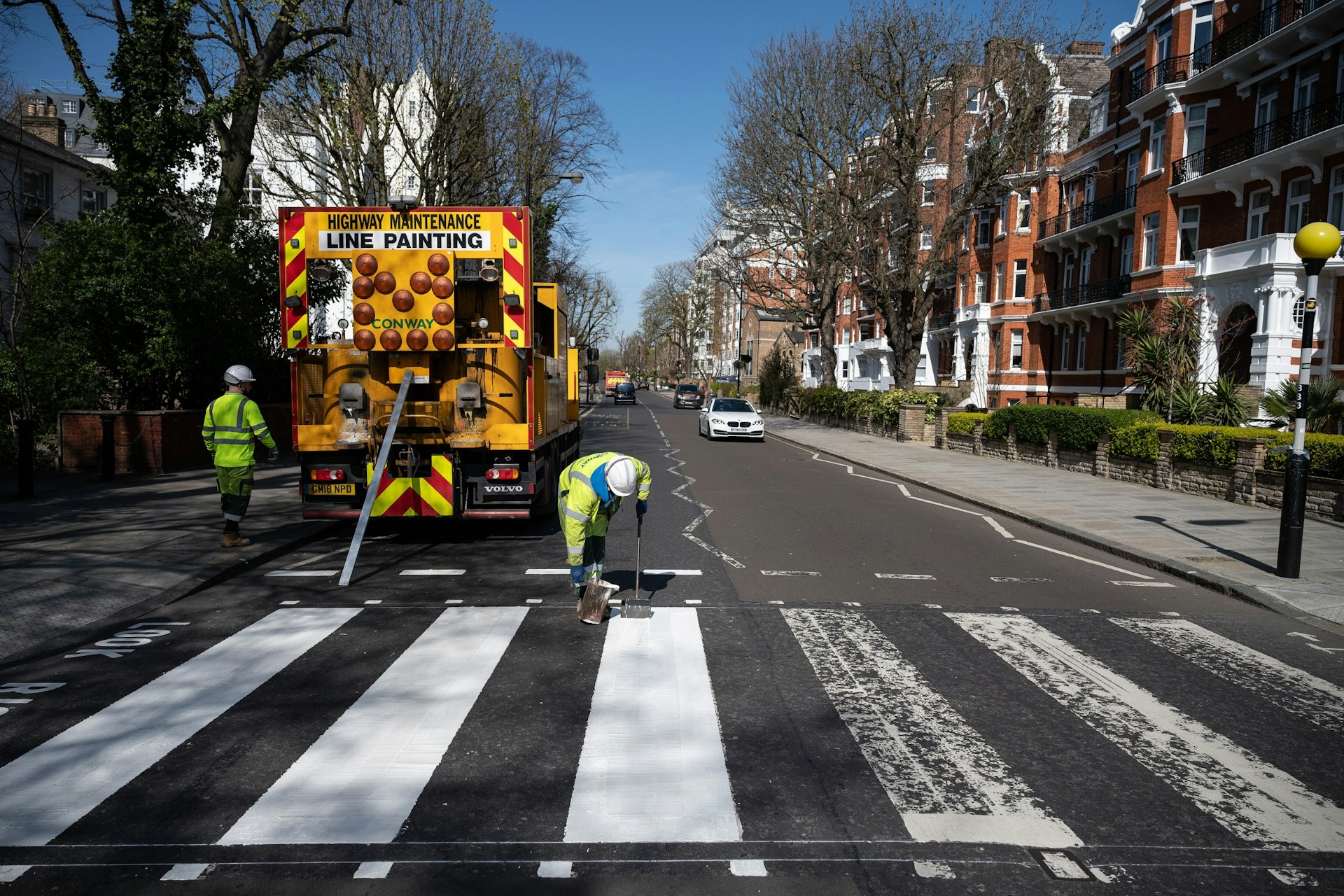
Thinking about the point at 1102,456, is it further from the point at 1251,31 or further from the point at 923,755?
the point at 1251,31

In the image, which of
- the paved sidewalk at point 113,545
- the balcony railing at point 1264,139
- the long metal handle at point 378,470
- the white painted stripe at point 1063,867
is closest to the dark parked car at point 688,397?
the balcony railing at point 1264,139

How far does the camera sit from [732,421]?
29.4 metres

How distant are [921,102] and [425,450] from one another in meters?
24.5

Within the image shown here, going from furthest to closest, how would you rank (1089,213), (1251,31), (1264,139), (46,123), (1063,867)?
(46,123) < (1089,213) < (1251,31) < (1264,139) < (1063,867)

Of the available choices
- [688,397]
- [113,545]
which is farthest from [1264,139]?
[688,397]

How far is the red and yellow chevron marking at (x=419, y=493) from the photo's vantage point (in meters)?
9.71

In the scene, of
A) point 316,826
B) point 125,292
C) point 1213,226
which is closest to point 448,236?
point 316,826

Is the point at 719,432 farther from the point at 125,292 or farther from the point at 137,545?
the point at 137,545

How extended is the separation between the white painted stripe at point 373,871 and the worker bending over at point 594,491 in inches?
125

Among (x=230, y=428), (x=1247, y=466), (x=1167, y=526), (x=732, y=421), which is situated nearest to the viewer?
(x=230, y=428)

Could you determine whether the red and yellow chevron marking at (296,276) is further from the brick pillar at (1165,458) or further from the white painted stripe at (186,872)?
the brick pillar at (1165,458)

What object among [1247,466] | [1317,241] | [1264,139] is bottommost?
[1247,466]

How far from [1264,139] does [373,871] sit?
1183 inches

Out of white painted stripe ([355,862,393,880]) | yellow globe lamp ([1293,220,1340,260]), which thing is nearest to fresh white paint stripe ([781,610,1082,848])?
white painted stripe ([355,862,393,880])
